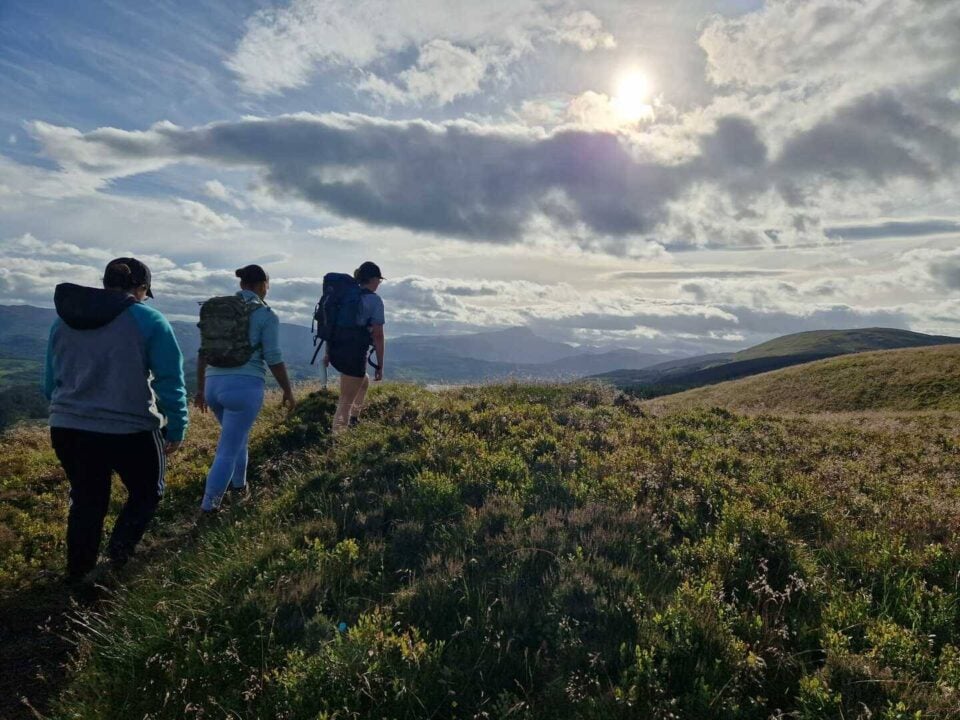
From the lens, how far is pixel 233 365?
25.6ft

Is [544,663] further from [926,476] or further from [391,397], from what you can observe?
[391,397]

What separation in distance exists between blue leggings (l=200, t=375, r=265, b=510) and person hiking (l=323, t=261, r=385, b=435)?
2.73m

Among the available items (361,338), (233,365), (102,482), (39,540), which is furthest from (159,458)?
(361,338)

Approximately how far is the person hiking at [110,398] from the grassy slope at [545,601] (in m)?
1.11

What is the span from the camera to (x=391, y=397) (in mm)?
14008

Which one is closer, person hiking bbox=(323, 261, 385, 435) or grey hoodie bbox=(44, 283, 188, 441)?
grey hoodie bbox=(44, 283, 188, 441)

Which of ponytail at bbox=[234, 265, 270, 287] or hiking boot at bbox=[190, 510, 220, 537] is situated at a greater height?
ponytail at bbox=[234, 265, 270, 287]

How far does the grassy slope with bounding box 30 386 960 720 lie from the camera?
147 inches

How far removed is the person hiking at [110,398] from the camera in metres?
6.14

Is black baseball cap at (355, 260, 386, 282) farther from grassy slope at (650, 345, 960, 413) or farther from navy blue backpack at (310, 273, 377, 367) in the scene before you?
grassy slope at (650, 345, 960, 413)

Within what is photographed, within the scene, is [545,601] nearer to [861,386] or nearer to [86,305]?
[86,305]

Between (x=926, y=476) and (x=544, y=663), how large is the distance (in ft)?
26.9

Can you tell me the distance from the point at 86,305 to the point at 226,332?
5.97 ft

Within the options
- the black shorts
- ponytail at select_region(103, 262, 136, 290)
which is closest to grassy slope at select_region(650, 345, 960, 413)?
the black shorts
